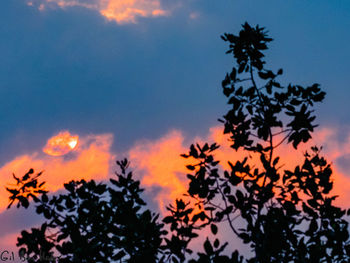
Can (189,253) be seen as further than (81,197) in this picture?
No

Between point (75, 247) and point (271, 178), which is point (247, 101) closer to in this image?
point (271, 178)

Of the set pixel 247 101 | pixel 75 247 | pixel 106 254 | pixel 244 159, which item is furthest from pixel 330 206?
pixel 75 247

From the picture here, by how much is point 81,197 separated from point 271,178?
3805mm

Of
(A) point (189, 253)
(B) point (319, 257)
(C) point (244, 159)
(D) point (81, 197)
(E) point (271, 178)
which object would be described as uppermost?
(D) point (81, 197)

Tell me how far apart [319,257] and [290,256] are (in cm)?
57

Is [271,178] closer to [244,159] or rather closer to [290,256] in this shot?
[244,159]

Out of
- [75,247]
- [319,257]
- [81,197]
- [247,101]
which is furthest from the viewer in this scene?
[81,197]

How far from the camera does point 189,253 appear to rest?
21.2ft

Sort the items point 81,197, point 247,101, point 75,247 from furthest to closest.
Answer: point 81,197, point 247,101, point 75,247

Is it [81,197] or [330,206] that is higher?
[81,197]

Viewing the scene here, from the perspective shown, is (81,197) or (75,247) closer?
(75,247)

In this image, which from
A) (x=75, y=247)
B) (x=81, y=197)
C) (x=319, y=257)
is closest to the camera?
(x=319, y=257)

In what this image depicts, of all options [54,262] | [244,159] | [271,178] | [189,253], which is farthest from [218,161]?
[54,262]

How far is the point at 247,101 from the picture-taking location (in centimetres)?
642
